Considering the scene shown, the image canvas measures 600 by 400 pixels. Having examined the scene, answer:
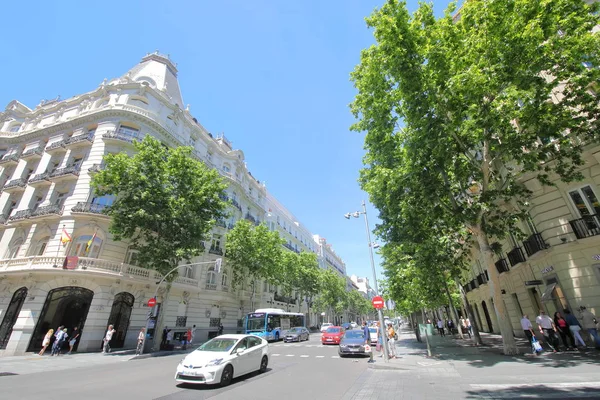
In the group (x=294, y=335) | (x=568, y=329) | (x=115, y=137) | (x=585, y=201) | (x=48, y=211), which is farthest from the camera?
(x=294, y=335)

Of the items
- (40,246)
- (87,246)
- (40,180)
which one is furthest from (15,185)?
(87,246)

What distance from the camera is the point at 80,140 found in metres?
24.6

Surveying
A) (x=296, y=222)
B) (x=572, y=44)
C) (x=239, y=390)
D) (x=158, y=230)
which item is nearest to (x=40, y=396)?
(x=239, y=390)

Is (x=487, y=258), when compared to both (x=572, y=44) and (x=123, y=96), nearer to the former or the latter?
(x=572, y=44)

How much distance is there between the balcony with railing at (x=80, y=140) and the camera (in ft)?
80.8

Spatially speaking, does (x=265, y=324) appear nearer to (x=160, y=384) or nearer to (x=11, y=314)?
(x=160, y=384)

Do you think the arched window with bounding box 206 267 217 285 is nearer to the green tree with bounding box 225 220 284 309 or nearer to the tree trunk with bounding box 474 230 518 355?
the green tree with bounding box 225 220 284 309

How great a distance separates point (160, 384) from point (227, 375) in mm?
2381

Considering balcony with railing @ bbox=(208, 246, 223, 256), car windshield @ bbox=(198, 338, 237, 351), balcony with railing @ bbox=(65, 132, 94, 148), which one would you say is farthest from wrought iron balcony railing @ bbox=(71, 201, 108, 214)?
car windshield @ bbox=(198, 338, 237, 351)

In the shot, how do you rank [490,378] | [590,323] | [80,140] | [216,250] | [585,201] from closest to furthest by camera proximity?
[490,378]
[590,323]
[585,201]
[80,140]
[216,250]

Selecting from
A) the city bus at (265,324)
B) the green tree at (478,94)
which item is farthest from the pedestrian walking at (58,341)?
the green tree at (478,94)

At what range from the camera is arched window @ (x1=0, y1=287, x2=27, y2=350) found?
19969 mm

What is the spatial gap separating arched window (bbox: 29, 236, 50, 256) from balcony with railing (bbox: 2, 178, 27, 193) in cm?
685

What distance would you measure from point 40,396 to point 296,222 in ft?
179
